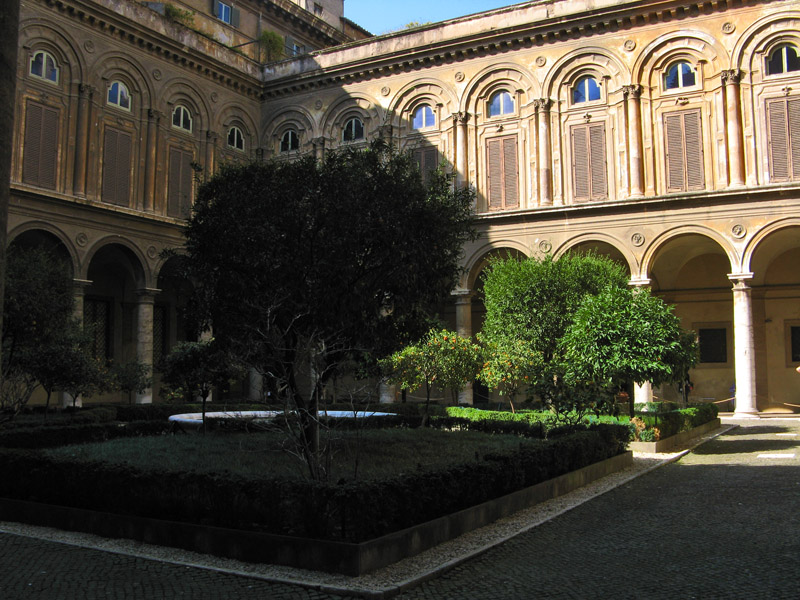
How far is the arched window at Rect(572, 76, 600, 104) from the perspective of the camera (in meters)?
26.5

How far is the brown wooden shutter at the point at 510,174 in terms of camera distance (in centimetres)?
2723

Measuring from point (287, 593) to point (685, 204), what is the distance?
21.9 m

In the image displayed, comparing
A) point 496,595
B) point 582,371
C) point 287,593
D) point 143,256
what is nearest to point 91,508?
point 287,593

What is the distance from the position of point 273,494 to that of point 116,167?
21.3 meters

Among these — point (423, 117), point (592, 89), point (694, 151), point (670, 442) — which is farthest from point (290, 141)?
point (670, 442)

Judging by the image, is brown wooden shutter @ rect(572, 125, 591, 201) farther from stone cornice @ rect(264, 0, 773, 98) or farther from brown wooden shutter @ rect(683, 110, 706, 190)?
stone cornice @ rect(264, 0, 773, 98)

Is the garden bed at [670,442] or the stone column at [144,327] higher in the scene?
the stone column at [144,327]

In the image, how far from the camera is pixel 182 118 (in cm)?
2800

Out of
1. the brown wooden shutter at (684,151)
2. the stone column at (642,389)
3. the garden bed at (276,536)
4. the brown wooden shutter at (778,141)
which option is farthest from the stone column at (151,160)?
the brown wooden shutter at (778,141)

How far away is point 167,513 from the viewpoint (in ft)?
25.0

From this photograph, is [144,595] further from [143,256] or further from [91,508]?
[143,256]

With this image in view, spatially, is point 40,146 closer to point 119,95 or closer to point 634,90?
point 119,95

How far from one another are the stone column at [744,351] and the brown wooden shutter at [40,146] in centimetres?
2180

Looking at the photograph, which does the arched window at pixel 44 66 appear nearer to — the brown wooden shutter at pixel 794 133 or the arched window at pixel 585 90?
the arched window at pixel 585 90
